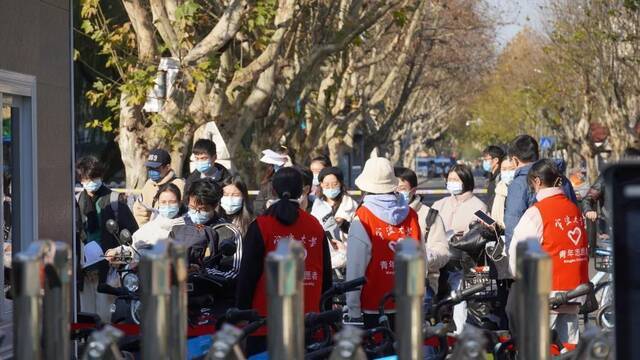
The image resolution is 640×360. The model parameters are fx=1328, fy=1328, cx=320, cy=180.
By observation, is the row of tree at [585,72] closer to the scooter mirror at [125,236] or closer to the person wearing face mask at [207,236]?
→ the person wearing face mask at [207,236]

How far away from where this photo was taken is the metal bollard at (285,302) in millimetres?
3432

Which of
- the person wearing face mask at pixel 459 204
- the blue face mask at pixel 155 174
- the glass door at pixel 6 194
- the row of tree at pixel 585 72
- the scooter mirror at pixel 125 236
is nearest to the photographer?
the glass door at pixel 6 194

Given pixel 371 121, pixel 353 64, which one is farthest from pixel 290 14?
pixel 371 121

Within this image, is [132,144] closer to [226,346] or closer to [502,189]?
[502,189]

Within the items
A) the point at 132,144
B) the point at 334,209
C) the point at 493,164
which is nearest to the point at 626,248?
the point at 334,209

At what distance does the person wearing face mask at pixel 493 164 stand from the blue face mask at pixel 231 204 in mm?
3544

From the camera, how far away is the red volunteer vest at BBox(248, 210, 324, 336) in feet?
23.4

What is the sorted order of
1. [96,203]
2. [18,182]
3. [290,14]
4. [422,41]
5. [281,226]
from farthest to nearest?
[422,41]
[290,14]
[96,203]
[18,182]
[281,226]

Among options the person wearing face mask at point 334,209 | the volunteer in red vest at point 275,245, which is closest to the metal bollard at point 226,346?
the volunteer in red vest at point 275,245

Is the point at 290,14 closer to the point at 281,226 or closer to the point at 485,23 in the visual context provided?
the point at 281,226

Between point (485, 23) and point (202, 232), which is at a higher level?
point (485, 23)

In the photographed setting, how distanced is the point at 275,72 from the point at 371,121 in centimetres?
3196

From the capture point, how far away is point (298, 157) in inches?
1186

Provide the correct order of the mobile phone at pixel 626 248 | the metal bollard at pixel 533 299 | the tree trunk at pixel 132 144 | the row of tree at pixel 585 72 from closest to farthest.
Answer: the mobile phone at pixel 626 248 < the metal bollard at pixel 533 299 < the tree trunk at pixel 132 144 < the row of tree at pixel 585 72
